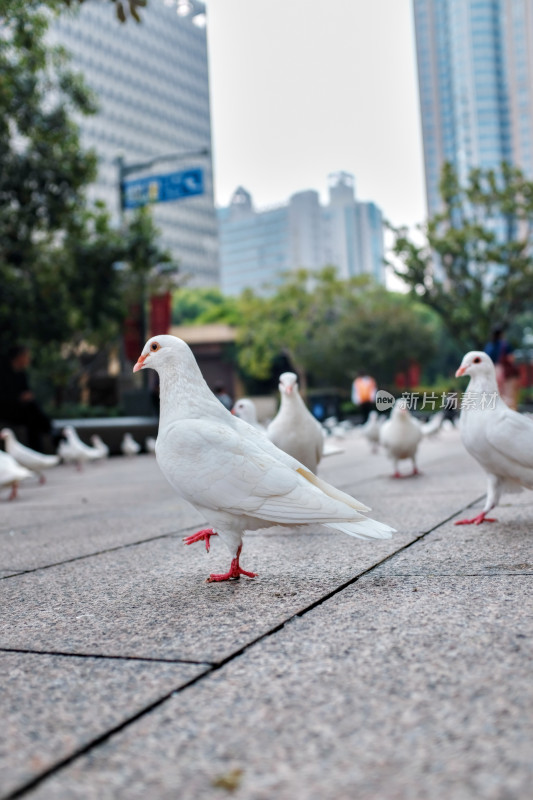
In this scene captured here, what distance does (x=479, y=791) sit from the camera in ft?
4.21

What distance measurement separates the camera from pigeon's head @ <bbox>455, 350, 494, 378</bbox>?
4.60 metres

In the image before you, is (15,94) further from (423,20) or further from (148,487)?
(423,20)

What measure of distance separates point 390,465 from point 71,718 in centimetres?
850

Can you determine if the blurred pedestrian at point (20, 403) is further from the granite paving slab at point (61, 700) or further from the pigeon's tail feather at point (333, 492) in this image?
the granite paving slab at point (61, 700)

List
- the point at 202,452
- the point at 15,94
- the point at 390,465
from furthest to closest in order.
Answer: the point at 15,94
the point at 390,465
the point at 202,452

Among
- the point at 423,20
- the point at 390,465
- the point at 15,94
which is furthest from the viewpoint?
the point at 423,20

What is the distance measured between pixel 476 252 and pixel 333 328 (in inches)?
617

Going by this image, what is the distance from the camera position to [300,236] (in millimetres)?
152250

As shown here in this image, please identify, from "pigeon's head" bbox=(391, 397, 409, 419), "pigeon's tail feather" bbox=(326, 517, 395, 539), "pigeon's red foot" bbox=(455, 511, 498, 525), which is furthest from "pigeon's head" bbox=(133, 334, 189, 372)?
"pigeon's head" bbox=(391, 397, 409, 419)

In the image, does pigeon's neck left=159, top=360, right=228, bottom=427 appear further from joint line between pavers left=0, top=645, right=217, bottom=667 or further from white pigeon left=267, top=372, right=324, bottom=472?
white pigeon left=267, top=372, right=324, bottom=472

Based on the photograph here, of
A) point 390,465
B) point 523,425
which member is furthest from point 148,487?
point 523,425

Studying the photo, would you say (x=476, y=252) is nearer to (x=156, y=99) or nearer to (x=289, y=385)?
(x=289, y=385)

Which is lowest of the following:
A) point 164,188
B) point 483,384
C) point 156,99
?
point 483,384

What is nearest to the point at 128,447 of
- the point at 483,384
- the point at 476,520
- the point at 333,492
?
the point at 483,384
